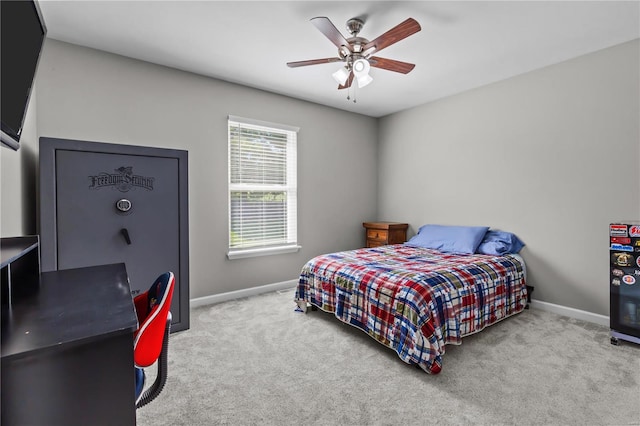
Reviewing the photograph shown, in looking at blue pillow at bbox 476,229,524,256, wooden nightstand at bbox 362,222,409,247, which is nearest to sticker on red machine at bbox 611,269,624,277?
blue pillow at bbox 476,229,524,256

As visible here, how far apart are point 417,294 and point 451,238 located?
1721 millimetres

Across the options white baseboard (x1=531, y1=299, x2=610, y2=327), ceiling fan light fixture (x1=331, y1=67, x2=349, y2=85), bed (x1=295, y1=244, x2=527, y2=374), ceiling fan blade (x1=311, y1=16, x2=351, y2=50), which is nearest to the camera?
ceiling fan blade (x1=311, y1=16, x2=351, y2=50)

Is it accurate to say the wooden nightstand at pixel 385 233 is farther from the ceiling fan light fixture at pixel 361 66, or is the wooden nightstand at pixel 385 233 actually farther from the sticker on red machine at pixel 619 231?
the ceiling fan light fixture at pixel 361 66

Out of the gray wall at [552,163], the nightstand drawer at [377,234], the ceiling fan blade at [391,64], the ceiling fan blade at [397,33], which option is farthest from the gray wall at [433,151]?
the ceiling fan blade at [397,33]

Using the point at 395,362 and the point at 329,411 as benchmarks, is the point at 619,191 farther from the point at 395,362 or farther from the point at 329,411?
the point at 329,411

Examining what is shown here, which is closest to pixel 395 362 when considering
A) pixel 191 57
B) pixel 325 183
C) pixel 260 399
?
pixel 260 399

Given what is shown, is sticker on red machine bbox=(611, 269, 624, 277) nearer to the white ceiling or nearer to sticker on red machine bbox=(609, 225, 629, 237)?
sticker on red machine bbox=(609, 225, 629, 237)

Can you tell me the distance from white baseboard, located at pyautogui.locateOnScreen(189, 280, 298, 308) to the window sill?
16.3 inches

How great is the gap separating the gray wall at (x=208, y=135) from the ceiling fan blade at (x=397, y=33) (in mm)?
1955

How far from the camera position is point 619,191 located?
278 cm

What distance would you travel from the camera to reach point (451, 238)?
143 inches

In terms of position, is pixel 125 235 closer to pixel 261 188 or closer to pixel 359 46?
pixel 261 188

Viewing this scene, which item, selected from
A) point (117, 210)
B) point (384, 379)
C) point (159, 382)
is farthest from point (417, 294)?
point (117, 210)

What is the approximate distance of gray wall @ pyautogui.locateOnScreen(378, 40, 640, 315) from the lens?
279 centimetres
